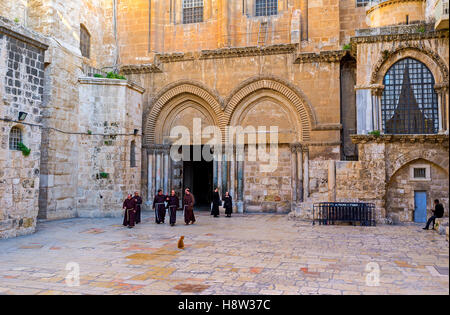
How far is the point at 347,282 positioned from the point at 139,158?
12.9 m

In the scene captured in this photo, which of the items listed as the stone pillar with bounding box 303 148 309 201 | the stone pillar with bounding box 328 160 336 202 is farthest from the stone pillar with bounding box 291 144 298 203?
the stone pillar with bounding box 328 160 336 202

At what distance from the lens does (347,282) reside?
20.2ft

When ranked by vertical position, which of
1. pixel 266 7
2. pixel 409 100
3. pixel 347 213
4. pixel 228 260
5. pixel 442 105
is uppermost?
pixel 266 7

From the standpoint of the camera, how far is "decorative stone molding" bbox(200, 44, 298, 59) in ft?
56.9

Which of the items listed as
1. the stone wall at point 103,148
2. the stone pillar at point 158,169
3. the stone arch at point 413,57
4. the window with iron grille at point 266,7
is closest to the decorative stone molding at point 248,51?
Answer: the window with iron grille at point 266,7

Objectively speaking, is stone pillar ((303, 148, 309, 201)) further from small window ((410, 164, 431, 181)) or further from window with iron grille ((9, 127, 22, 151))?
window with iron grille ((9, 127, 22, 151))

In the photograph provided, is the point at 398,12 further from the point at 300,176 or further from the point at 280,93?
the point at 300,176

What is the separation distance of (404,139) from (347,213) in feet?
11.2

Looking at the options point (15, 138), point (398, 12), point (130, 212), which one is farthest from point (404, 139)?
point (15, 138)

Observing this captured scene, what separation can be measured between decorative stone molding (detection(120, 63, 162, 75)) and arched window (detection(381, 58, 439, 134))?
425 inches

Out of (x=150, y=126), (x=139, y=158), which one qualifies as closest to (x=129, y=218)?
(x=139, y=158)

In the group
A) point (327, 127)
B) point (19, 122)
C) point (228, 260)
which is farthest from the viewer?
point (327, 127)

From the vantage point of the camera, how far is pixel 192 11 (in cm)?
1952

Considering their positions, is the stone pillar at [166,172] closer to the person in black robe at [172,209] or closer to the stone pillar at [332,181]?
the person in black robe at [172,209]
